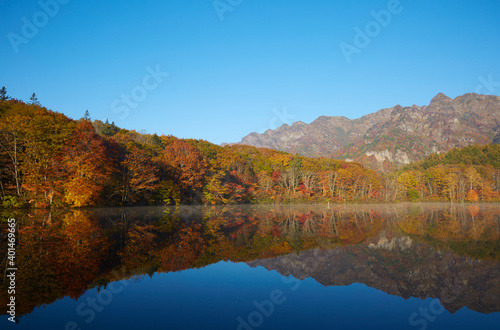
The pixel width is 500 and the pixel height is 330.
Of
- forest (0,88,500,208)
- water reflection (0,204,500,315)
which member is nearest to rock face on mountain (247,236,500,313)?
water reflection (0,204,500,315)

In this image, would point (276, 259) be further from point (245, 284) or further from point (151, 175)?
point (151, 175)

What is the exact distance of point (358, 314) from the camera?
23.0 ft

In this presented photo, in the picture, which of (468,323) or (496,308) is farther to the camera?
(496,308)

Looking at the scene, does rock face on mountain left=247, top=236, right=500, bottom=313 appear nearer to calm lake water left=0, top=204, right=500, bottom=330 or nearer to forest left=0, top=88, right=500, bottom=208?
calm lake water left=0, top=204, right=500, bottom=330

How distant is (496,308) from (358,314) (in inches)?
147

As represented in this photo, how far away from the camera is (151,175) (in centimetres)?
4009

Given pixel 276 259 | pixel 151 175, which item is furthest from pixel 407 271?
pixel 151 175

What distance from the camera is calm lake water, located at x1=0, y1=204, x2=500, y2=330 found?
6.40 metres

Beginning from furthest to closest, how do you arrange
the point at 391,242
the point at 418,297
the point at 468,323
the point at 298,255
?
the point at 391,242 < the point at 298,255 < the point at 418,297 < the point at 468,323

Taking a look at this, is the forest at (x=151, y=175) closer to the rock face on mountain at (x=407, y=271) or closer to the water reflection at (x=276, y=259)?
the water reflection at (x=276, y=259)

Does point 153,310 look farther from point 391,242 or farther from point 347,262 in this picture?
point 391,242

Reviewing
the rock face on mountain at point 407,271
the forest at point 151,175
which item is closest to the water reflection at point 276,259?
the rock face on mountain at point 407,271

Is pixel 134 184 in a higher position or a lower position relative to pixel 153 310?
higher

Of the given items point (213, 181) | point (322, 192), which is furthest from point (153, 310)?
point (322, 192)
